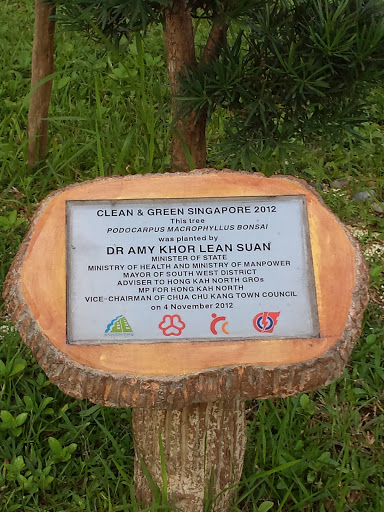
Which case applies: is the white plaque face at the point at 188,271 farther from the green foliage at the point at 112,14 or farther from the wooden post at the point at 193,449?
the green foliage at the point at 112,14

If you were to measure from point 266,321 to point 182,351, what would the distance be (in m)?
0.15

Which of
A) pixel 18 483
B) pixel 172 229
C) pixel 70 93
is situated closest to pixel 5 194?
pixel 70 93

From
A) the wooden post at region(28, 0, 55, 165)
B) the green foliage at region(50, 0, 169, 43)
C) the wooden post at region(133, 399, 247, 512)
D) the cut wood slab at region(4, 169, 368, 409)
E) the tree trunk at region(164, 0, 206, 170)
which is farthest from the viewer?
the wooden post at region(28, 0, 55, 165)

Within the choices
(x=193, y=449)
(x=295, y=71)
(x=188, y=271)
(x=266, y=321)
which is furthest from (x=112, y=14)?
(x=193, y=449)

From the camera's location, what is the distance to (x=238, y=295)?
1.06 m

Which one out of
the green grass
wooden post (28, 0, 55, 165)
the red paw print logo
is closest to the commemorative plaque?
the red paw print logo

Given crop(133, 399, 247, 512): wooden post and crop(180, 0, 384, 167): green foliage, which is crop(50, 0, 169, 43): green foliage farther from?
crop(133, 399, 247, 512): wooden post

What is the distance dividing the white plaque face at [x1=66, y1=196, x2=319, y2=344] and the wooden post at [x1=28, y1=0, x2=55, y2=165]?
1060mm

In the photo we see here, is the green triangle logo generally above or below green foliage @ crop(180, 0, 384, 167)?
below

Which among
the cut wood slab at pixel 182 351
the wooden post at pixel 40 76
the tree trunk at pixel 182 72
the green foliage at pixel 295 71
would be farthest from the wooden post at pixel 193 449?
the wooden post at pixel 40 76

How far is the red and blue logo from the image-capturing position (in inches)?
41.1

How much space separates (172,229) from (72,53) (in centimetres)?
194

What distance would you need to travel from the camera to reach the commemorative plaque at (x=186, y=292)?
1.03 meters

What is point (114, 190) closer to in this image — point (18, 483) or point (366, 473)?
point (18, 483)
